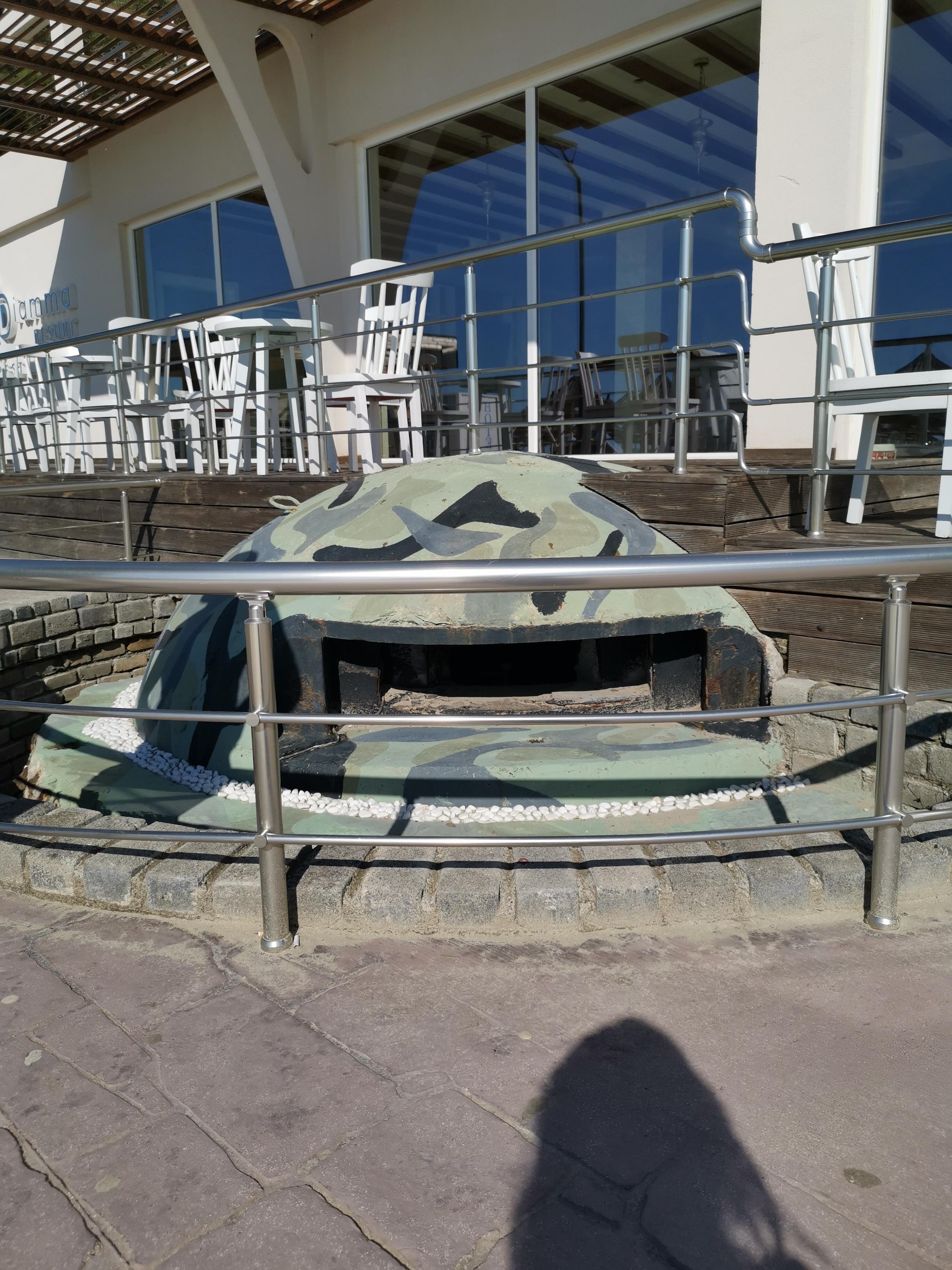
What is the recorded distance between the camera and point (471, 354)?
4.65 metres

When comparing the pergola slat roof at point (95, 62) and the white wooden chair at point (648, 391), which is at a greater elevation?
the pergola slat roof at point (95, 62)

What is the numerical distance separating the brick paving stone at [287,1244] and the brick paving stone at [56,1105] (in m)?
0.33

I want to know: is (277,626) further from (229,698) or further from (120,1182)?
(120,1182)

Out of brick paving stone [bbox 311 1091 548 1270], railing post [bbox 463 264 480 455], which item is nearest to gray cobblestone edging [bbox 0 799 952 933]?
brick paving stone [bbox 311 1091 548 1270]

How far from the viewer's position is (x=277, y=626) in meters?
3.56

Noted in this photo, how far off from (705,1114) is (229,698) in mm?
2640

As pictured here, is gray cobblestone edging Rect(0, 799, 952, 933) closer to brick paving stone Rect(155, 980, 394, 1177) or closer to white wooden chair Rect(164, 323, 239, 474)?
brick paving stone Rect(155, 980, 394, 1177)

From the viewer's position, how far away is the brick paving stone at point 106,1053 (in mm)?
1732

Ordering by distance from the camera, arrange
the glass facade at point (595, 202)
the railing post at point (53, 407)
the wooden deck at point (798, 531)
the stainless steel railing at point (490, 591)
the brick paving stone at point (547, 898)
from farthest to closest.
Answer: the railing post at point (53, 407) → the glass facade at point (595, 202) → the wooden deck at point (798, 531) → the brick paving stone at point (547, 898) → the stainless steel railing at point (490, 591)

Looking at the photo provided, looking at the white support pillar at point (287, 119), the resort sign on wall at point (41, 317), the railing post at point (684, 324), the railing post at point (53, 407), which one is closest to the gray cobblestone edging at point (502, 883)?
the railing post at point (684, 324)

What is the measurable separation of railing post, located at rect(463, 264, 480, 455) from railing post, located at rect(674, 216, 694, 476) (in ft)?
3.37

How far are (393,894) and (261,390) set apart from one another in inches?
187

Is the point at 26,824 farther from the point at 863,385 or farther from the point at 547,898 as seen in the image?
the point at 863,385

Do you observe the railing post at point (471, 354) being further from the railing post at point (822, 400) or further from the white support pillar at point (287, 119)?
the white support pillar at point (287, 119)
